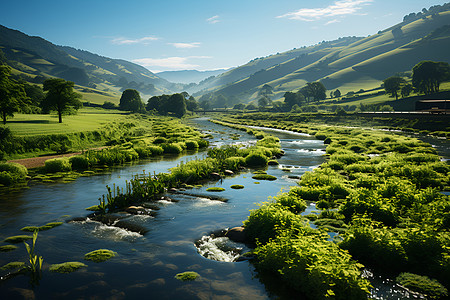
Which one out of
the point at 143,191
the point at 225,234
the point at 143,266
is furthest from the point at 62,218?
the point at 225,234

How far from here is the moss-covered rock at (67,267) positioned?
42.7 ft

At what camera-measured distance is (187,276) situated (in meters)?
12.7

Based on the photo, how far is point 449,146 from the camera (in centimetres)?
5716

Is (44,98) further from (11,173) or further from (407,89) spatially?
(407,89)

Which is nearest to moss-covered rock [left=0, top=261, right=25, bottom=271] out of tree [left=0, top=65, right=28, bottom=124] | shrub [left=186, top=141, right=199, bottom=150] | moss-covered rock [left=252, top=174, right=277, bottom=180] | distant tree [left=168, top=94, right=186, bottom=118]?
moss-covered rock [left=252, top=174, right=277, bottom=180]

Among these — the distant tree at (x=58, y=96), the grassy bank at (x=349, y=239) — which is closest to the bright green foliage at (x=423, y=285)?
the grassy bank at (x=349, y=239)

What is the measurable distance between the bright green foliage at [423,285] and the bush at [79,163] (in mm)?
36499

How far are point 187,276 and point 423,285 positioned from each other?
10.0 metres

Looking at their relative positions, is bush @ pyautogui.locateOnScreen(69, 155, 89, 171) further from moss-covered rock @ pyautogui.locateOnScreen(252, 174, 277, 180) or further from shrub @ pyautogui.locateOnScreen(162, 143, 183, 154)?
moss-covered rock @ pyautogui.locateOnScreen(252, 174, 277, 180)

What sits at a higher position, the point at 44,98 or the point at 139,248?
the point at 44,98

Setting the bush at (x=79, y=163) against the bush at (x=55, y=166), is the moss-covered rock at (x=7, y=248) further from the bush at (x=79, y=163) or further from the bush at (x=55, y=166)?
the bush at (x=79, y=163)

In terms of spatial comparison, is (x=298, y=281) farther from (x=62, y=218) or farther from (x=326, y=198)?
(x=62, y=218)

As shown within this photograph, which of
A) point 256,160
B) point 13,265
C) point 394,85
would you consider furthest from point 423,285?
point 394,85

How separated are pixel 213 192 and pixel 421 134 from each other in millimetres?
80220
